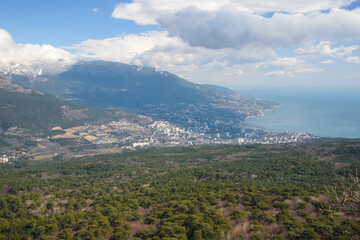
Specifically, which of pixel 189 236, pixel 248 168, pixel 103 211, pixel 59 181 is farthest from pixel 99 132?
pixel 189 236

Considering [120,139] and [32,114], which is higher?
[32,114]

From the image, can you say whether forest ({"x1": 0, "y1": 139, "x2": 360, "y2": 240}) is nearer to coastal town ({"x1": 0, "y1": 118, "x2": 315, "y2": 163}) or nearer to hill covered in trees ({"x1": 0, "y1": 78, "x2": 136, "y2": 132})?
coastal town ({"x1": 0, "y1": 118, "x2": 315, "y2": 163})

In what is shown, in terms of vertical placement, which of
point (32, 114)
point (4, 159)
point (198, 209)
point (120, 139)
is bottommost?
point (4, 159)

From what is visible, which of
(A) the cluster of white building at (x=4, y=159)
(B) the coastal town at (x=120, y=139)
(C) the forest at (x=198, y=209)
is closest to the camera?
(C) the forest at (x=198, y=209)

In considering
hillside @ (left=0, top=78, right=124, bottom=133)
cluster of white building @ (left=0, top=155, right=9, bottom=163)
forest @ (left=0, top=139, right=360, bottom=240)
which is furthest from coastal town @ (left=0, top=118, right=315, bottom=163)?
forest @ (left=0, top=139, right=360, bottom=240)

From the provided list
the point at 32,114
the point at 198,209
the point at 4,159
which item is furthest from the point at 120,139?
the point at 198,209

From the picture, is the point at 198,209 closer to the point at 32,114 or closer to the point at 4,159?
the point at 4,159

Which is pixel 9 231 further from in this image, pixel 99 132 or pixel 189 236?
pixel 99 132

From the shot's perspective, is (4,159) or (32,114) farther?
(32,114)

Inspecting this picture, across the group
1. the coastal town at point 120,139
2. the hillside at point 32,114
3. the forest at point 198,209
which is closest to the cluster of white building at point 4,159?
the coastal town at point 120,139

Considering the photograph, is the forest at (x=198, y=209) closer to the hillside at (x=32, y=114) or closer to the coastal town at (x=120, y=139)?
the coastal town at (x=120, y=139)

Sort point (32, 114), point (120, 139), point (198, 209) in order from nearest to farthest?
point (198, 209) < point (120, 139) < point (32, 114)

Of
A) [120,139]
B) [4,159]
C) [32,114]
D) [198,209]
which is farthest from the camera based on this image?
[32,114]
